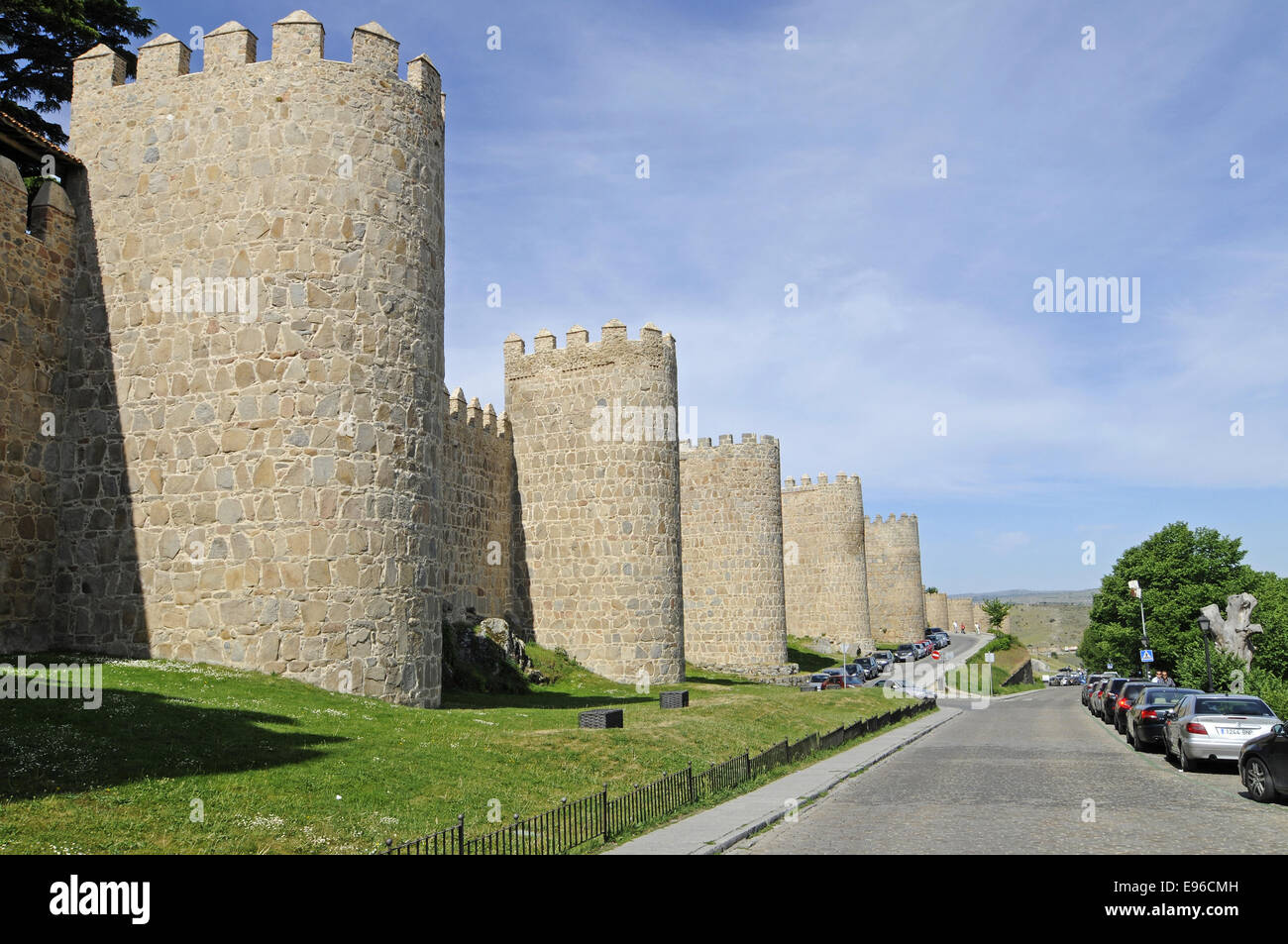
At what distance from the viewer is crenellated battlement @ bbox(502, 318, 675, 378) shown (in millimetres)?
33250

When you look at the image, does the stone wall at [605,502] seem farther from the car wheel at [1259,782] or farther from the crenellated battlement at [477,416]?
the car wheel at [1259,782]

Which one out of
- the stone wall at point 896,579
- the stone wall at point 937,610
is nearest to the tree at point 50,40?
the stone wall at point 896,579

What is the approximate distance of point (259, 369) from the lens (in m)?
18.0

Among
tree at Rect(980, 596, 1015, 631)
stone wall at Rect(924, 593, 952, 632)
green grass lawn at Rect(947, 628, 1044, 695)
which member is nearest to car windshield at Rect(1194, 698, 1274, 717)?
green grass lawn at Rect(947, 628, 1044, 695)

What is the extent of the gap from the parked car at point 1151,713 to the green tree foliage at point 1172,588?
42.1 metres

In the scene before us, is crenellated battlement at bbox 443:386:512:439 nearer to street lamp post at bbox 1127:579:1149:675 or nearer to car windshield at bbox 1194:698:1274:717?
car windshield at bbox 1194:698:1274:717

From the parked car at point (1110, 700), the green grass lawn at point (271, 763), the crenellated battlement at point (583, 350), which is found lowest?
the parked car at point (1110, 700)

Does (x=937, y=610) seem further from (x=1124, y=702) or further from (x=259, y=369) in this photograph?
(x=259, y=369)

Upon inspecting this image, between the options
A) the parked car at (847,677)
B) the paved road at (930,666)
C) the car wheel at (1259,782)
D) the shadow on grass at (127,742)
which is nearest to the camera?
the shadow on grass at (127,742)

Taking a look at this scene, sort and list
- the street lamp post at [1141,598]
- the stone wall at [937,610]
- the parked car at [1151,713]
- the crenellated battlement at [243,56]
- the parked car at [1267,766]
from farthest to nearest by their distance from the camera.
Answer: the stone wall at [937,610] < the street lamp post at [1141,598] < the parked car at [1151,713] < the crenellated battlement at [243,56] < the parked car at [1267,766]

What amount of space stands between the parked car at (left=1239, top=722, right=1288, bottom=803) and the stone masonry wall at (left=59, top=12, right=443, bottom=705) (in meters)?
14.0

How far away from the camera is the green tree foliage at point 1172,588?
62.2 m

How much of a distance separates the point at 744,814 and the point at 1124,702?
18.5 metres

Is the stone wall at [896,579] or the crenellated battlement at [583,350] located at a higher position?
the crenellated battlement at [583,350]
